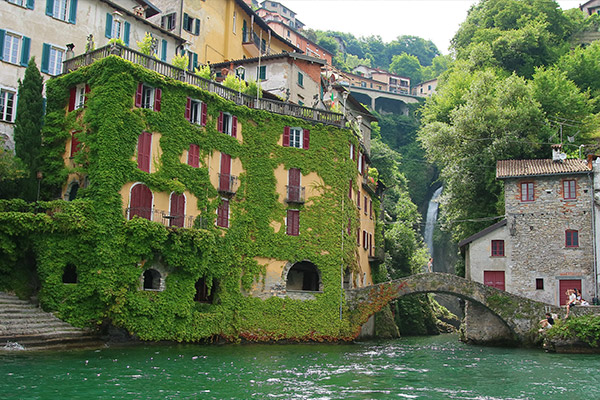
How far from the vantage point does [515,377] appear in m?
25.9

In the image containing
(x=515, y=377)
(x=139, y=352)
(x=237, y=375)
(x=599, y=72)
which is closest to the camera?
(x=237, y=375)

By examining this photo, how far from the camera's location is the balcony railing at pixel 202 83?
1388 inches

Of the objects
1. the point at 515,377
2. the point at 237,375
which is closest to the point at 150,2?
the point at 237,375

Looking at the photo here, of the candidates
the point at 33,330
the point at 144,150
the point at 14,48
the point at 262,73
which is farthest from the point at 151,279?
the point at 262,73

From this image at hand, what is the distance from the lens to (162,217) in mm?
34906

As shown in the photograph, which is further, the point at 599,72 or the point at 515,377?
the point at 599,72

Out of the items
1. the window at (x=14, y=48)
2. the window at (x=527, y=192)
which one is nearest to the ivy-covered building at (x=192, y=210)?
the window at (x=14, y=48)

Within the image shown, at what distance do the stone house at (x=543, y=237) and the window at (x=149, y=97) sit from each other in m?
23.0

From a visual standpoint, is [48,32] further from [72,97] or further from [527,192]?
[527,192]

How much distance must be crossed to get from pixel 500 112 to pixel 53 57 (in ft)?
107

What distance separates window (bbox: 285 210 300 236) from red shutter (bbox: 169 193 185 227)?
24.7ft

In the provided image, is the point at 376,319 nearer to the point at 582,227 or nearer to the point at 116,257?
the point at 582,227

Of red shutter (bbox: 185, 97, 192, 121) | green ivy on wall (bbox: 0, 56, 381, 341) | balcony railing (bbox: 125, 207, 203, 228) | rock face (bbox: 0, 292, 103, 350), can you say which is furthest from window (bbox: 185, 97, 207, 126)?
rock face (bbox: 0, 292, 103, 350)

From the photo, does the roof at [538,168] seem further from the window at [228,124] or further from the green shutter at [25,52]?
the green shutter at [25,52]
